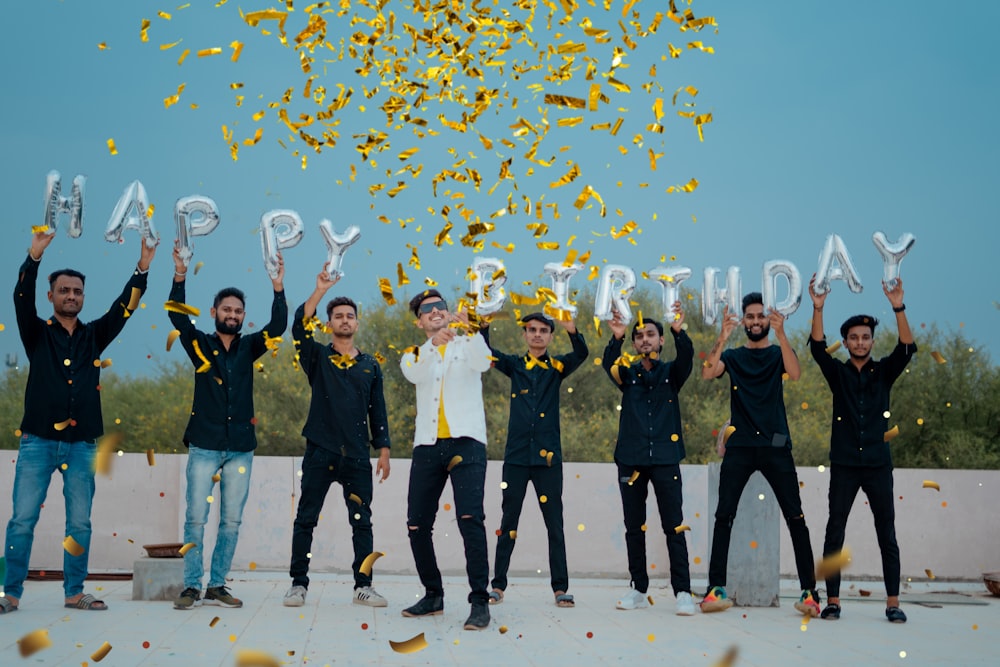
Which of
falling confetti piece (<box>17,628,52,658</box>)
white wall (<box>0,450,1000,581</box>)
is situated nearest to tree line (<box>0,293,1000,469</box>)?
white wall (<box>0,450,1000,581</box>)

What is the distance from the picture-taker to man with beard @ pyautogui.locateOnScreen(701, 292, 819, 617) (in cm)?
745

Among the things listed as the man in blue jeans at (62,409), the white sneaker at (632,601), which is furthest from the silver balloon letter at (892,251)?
the man in blue jeans at (62,409)

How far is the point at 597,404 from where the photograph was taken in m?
22.4

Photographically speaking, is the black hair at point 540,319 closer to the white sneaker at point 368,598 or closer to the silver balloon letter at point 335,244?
the silver balloon letter at point 335,244

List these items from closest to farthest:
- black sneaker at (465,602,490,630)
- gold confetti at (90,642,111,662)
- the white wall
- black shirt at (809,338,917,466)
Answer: gold confetti at (90,642,111,662), black sneaker at (465,602,490,630), black shirt at (809,338,917,466), the white wall

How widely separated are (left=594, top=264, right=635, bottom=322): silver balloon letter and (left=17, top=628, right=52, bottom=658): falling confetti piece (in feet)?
13.3

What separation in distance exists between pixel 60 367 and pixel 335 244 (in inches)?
75.9

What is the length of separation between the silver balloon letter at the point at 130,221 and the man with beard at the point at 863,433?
452cm

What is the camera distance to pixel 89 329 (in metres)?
7.11

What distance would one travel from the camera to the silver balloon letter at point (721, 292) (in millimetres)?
7934

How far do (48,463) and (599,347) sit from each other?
1679cm

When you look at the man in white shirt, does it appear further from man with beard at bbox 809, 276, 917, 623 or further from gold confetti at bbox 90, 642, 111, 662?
man with beard at bbox 809, 276, 917, 623

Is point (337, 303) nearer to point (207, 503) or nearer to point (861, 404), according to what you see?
point (207, 503)

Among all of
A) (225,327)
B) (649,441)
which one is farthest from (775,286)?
(225,327)
